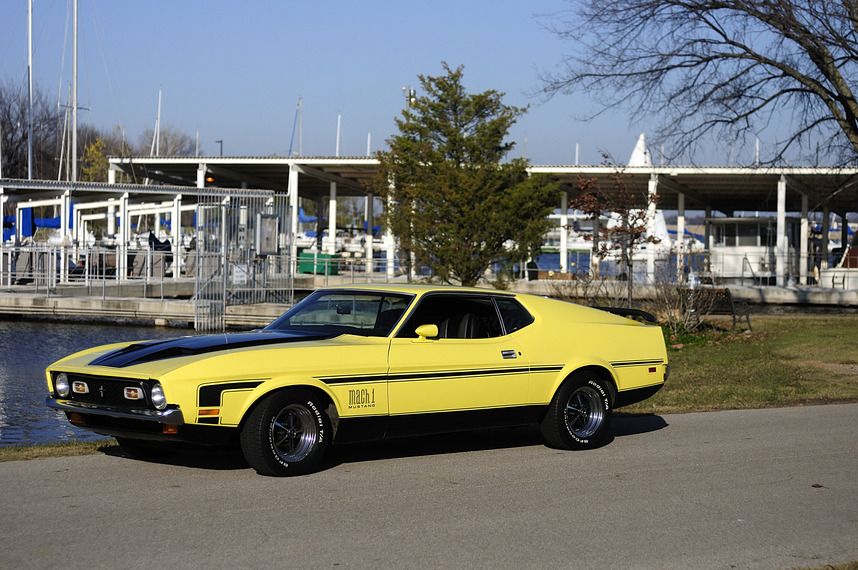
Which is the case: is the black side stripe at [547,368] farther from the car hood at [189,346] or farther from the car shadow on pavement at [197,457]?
the car shadow on pavement at [197,457]

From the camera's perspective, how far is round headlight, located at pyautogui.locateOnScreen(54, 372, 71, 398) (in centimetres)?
721

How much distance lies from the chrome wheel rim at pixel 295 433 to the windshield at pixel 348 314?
38.4 inches

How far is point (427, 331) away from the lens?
7.71m

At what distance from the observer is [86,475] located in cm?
704

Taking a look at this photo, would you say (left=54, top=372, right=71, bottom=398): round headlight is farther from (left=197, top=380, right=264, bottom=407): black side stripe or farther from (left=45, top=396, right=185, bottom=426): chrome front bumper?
(left=197, top=380, right=264, bottom=407): black side stripe

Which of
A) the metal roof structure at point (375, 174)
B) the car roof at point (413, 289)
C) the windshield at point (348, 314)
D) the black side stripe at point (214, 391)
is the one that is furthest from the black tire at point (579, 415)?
the metal roof structure at point (375, 174)

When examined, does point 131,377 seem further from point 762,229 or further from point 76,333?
point 762,229

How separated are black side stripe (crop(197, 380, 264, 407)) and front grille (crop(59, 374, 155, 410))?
0.36m

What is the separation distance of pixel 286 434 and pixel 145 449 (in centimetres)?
143

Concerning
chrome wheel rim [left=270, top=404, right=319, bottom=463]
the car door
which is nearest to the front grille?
chrome wheel rim [left=270, top=404, right=319, bottom=463]

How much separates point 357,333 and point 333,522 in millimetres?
2242

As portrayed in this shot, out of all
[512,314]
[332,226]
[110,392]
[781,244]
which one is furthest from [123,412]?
[332,226]

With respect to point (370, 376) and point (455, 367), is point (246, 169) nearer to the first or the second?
point (455, 367)

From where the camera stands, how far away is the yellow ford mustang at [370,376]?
6.77m
